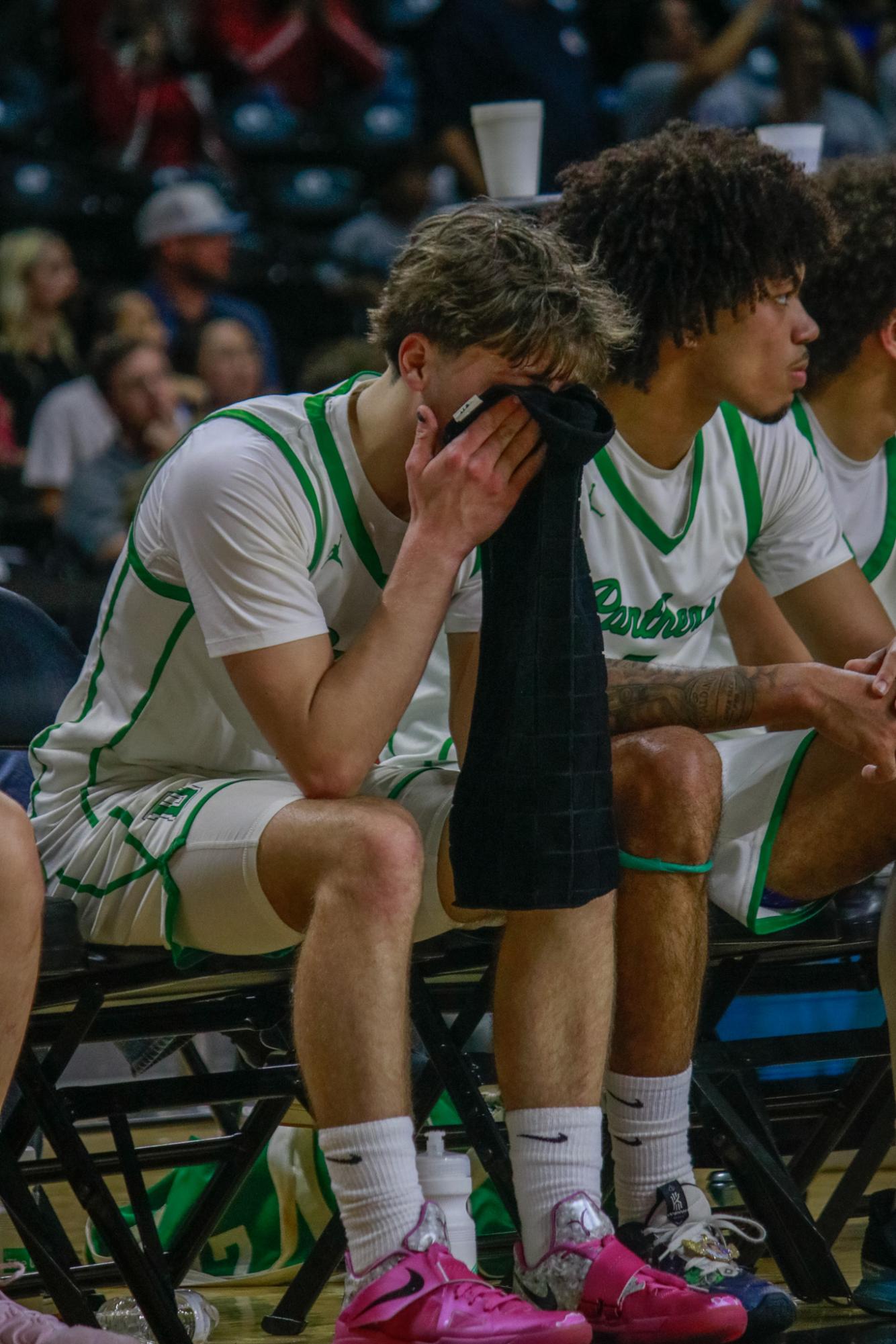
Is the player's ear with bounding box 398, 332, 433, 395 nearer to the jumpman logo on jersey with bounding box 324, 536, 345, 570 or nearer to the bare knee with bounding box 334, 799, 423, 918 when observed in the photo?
the jumpman logo on jersey with bounding box 324, 536, 345, 570

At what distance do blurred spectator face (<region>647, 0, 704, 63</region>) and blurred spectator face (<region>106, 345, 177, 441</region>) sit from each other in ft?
10.8

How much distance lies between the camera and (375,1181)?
1703 mm

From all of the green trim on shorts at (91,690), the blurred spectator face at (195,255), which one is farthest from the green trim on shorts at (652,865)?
the blurred spectator face at (195,255)

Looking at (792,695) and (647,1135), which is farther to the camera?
(792,695)

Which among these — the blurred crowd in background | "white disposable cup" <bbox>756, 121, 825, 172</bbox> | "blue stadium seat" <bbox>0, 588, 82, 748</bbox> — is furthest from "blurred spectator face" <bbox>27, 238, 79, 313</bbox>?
"blue stadium seat" <bbox>0, 588, 82, 748</bbox>

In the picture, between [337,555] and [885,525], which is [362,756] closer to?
[337,555]

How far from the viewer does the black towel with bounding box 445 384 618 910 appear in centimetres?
188

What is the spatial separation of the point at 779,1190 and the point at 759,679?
64cm

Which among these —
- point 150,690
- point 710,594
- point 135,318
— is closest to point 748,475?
point 710,594

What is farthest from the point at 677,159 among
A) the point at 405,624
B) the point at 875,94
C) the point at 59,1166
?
the point at 875,94

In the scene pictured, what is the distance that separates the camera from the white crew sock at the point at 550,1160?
73.8 inches

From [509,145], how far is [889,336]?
0.72m

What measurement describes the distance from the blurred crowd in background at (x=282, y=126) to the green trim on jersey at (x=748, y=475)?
3489 millimetres

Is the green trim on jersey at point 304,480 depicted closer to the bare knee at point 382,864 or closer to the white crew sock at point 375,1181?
the bare knee at point 382,864
